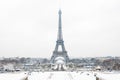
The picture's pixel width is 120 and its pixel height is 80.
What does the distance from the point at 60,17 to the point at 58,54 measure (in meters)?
9.48

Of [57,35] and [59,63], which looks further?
[57,35]

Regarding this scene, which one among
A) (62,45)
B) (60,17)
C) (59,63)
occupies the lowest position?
(59,63)

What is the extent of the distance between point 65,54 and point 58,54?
7.24 ft

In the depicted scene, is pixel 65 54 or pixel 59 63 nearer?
pixel 59 63

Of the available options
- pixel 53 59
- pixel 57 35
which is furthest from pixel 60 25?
pixel 53 59

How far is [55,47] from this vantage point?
285 feet

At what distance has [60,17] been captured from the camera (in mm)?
88500

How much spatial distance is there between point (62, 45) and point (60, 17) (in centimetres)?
759

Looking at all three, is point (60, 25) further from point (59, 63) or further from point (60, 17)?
point (59, 63)

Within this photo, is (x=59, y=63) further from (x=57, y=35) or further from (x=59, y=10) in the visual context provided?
(x=59, y=10)

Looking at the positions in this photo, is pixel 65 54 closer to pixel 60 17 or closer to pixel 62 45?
pixel 62 45

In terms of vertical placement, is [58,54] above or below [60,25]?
below

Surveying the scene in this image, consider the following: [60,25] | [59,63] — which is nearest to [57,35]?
[60,25]

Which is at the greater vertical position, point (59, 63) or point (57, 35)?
point (57, 35)
